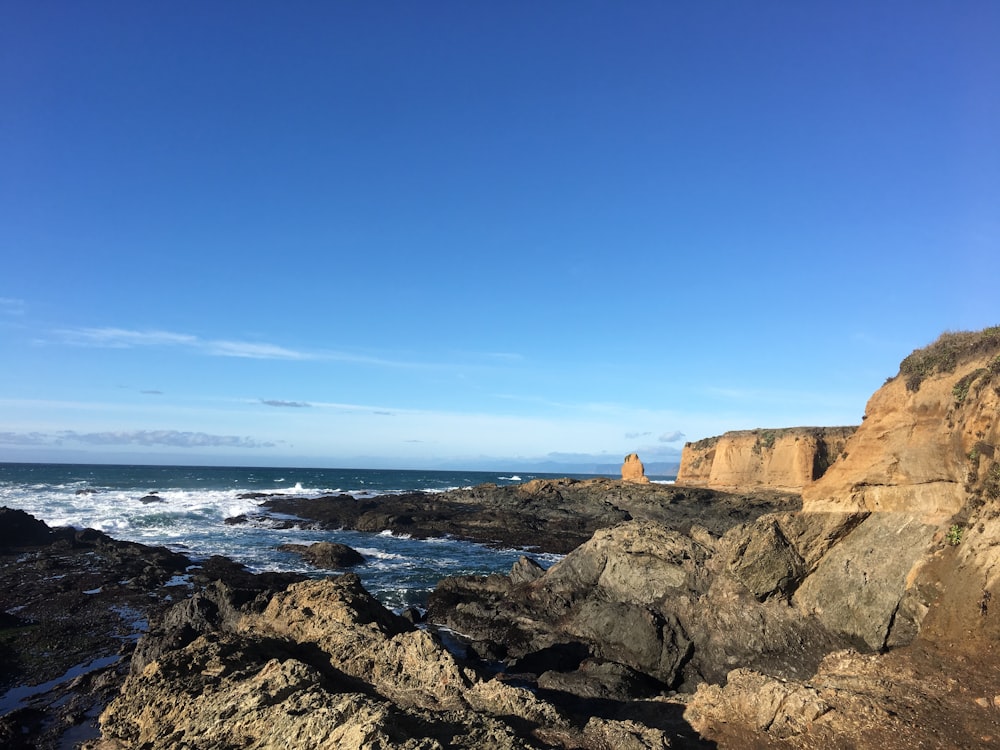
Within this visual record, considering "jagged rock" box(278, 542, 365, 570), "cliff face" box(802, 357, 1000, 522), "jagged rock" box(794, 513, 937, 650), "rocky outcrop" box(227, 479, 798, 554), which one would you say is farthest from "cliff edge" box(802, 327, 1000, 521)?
"rocky outcrop" box(227, 479, 798, 554)

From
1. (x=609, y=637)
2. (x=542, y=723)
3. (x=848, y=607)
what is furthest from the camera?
(x=609, y=637)

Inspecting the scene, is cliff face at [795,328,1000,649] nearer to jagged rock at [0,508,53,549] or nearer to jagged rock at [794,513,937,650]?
jagged rock at [794,513,937,650]

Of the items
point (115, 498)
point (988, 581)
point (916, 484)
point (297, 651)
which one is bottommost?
point (115, 498)

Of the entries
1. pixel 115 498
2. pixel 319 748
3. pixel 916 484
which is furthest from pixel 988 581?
pixel 115 498

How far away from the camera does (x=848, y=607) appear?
13.5 meters

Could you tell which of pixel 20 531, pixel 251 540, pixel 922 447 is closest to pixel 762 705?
pixel 922 447

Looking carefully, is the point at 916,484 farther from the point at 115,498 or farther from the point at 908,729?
the point at 115,498

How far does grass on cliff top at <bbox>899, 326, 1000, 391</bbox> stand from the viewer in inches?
544

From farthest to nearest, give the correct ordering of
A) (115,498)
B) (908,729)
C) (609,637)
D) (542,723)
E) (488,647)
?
(115,498) < (488,647) < (609,637) < (908,729) < (542,723)

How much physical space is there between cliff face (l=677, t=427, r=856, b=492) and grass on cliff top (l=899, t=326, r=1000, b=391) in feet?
120

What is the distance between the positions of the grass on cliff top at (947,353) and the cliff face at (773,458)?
36.7 meters

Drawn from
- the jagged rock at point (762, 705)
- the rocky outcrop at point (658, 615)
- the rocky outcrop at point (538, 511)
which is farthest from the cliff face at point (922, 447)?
the rocky outcrop at point (538, 511)

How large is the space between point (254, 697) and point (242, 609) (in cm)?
1007

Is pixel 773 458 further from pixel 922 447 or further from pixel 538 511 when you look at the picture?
pixel 922 447
